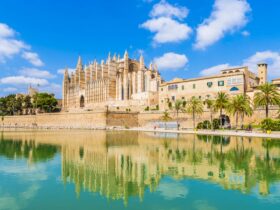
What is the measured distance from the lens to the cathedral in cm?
8944

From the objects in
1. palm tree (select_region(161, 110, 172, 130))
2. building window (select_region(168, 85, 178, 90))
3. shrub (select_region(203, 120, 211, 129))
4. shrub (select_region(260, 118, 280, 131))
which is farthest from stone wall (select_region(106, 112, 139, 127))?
shrub (select_region(260, 118, 280, 131))

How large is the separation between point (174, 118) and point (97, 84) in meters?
51.0

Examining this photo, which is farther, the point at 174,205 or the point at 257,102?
the point at 257,102

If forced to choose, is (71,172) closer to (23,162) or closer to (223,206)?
(23,162)

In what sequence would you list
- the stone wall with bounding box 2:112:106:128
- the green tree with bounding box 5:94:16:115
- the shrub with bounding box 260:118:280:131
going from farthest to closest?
the green tree with bounding box 5:94:16:115
the stone wall with bounding box 2:112:106:128
the shrub with bounding box 260:118:280:131

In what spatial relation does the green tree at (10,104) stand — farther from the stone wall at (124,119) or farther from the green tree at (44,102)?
the stone wall at (124,119)

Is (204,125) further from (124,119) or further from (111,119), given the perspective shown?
(111,119)

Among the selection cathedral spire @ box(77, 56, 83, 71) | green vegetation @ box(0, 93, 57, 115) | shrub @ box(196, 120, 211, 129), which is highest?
cathedral spire @ box(77, 56, 83, 71)

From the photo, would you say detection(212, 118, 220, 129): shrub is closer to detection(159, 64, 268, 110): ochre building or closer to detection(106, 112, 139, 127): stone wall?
detection(159, 64, 268, 110): ochre building

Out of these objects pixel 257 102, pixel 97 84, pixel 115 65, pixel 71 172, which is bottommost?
pixel 71 172

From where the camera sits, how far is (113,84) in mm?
103000

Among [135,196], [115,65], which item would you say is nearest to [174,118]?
[115,65]

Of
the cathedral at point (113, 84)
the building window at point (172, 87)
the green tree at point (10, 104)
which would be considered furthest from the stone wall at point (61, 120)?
the building window at point (172, 87)

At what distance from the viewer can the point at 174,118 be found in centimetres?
6544
